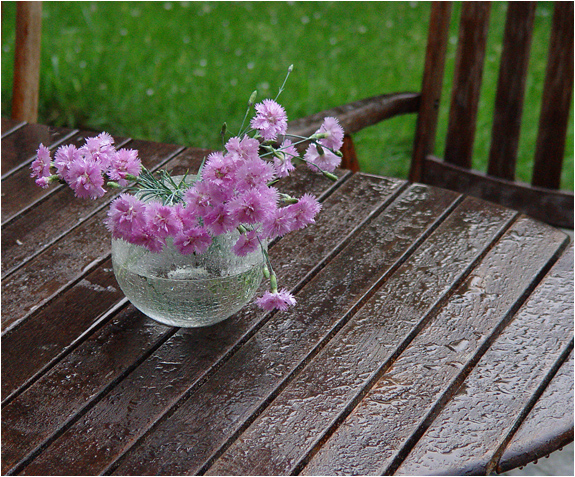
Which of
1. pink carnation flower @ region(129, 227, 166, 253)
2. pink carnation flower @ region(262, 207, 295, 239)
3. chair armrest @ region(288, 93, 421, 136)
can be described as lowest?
chair armrest @ region(288, 93, 421, 136)

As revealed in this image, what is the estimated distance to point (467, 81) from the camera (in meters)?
2.16

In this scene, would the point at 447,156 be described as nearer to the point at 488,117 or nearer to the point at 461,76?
the point at 461,76

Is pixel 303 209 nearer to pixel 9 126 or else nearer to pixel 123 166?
pixel 123 166

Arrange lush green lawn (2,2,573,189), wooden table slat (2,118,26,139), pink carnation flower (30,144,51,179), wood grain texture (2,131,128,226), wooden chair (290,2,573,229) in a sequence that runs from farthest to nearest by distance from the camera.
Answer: lush green lawn (2,2,573,189)
wooden chair (290,2,573,229)
wooden table slat (2,118,26,139)
wood grain texture (2,131,128,226)
pink carnation flower (30,144,51,179)

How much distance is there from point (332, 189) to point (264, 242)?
1.73ft

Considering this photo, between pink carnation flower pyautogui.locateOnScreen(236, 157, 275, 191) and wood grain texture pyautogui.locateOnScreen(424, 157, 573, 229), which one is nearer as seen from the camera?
pink carnation flower pyautogui.locateOnScreen(236, 157, 275, 191)

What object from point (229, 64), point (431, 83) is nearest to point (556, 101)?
point (431, 83)

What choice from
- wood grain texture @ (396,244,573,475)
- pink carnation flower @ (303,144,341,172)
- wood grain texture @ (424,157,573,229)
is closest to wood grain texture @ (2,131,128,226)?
pink carnation flower @ (303,144,341,172)

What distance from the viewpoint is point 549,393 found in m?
1.12

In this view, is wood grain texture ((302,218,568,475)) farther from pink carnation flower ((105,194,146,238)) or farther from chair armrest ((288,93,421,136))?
chair armrest ((288,93,421,136))

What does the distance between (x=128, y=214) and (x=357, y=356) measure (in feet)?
1.42

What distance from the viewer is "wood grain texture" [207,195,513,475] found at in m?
1.01

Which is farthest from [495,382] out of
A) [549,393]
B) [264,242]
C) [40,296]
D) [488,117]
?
[488,117]

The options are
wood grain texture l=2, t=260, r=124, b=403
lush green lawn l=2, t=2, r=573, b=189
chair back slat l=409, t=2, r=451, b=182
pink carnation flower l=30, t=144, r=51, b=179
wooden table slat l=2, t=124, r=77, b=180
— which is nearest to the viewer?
pink carnation flower l=30, t=144, r=51, b=179
